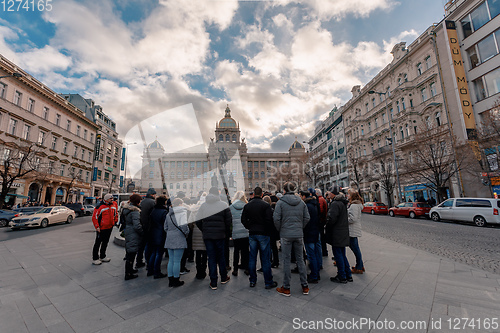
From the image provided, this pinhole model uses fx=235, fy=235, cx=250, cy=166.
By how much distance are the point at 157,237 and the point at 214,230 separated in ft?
5.43

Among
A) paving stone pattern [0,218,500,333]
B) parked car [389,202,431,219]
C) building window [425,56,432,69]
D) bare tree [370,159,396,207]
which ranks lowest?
paving stone pattern [0,218,500,333]

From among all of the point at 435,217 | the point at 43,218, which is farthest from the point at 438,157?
the point at 43,218

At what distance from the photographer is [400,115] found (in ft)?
106

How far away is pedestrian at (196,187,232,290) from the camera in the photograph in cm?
464

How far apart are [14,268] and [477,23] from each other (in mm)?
39176

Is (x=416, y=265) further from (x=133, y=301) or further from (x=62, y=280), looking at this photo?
(x=62, y=280)

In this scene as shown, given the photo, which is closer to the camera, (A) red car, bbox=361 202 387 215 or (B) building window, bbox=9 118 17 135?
(A) red car, bbox=361 202 387 215

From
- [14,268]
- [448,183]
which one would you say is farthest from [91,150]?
[448,183]

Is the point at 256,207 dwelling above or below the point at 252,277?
above

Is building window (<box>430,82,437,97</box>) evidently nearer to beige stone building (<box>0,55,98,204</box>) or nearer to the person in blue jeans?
the person in blue jeans

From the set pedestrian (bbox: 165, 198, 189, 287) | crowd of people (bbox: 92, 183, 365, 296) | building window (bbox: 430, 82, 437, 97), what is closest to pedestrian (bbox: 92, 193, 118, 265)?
crowd of people (bbox: 92, 183, 365, 296)

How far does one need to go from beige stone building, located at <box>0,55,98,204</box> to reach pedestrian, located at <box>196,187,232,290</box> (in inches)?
1123

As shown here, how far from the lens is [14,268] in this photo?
244 inches

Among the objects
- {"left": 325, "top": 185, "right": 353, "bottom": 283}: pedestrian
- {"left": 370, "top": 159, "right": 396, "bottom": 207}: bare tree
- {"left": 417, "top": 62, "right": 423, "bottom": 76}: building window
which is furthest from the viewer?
{"left": 417, "top": 62, "right": 423, "bottom": 76}: building window
